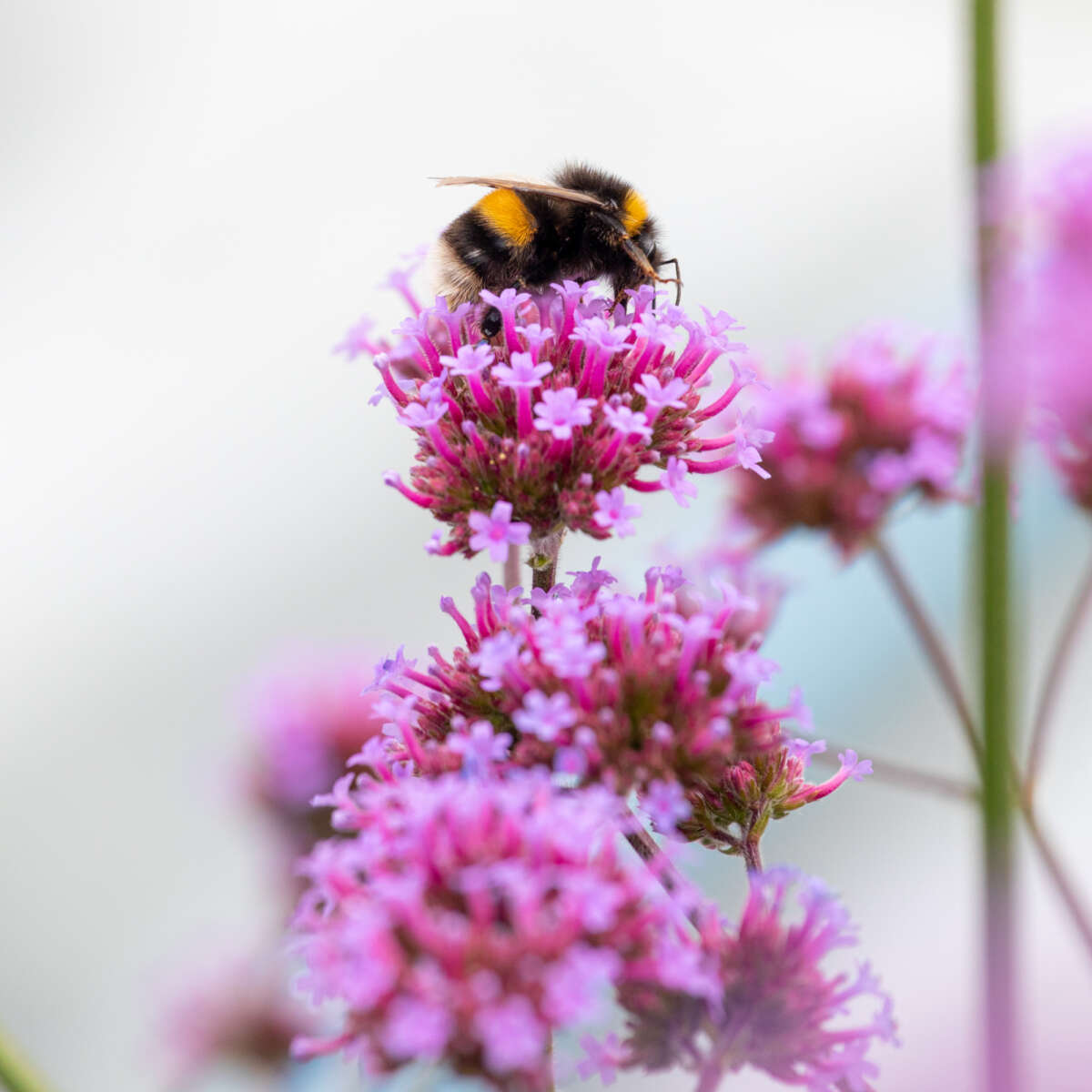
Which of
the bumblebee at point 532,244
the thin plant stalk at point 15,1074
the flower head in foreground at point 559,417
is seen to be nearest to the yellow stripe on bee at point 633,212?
the bumblebee at point 532,244

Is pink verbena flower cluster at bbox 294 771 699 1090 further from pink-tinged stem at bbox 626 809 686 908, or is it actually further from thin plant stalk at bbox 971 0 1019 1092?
thin plant stalk at bbox 971 0 1019 1092

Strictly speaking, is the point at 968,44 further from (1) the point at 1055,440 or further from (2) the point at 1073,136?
(2) the point at 1073,136

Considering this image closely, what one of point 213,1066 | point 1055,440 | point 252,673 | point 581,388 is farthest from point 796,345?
point 213,1066

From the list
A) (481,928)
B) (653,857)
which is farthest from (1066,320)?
(481,928)

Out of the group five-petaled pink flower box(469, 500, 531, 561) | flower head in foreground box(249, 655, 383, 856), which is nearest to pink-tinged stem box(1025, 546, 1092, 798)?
five-petaled pink flower box(469, 500, 531, 561)

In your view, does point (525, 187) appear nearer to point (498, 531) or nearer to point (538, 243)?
point (538, 243)
